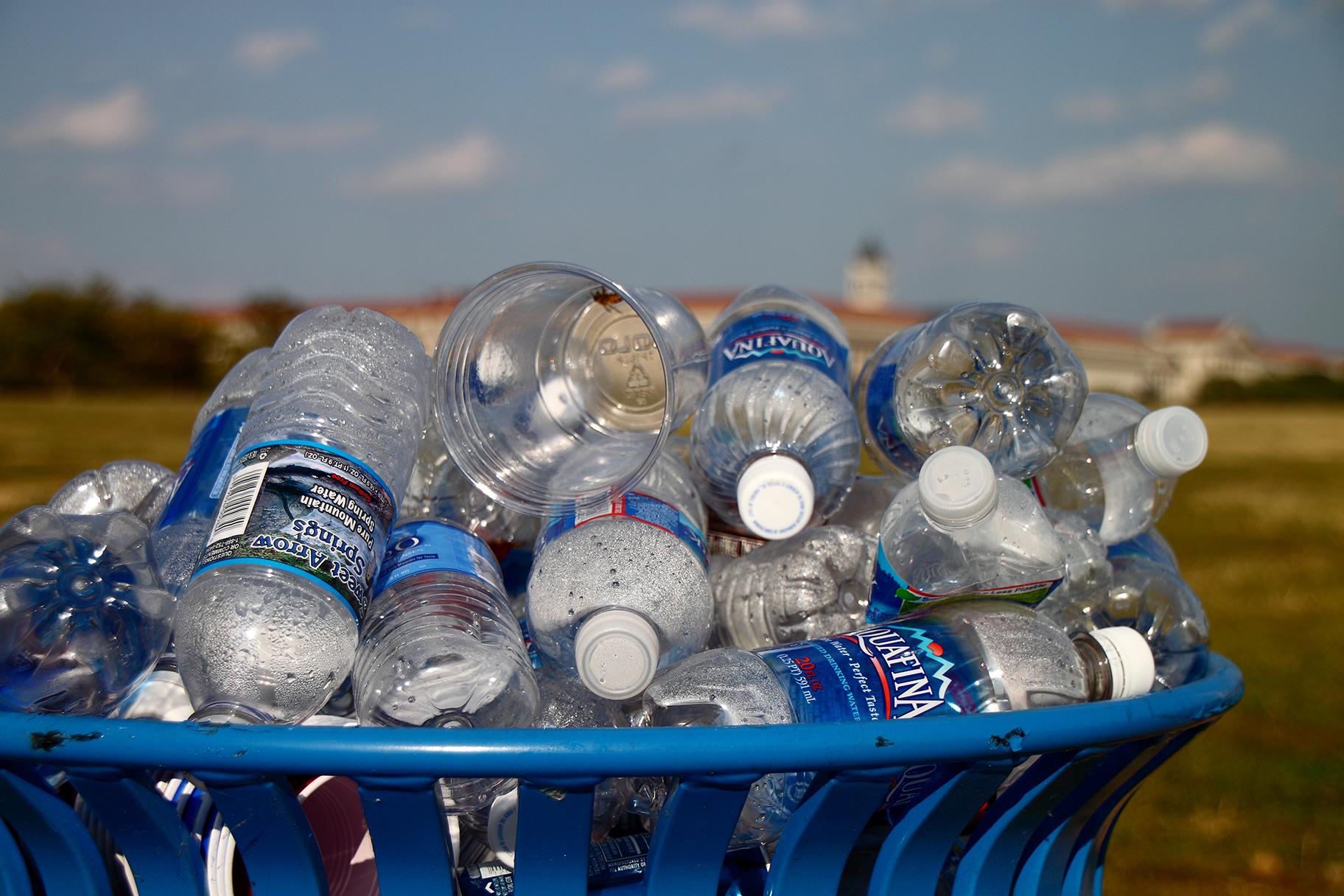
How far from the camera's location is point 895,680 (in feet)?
4.24

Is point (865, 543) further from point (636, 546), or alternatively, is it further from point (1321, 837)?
point (1321, 837)

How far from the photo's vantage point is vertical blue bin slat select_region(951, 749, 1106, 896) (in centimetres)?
121

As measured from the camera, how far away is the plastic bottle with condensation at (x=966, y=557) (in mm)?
1477

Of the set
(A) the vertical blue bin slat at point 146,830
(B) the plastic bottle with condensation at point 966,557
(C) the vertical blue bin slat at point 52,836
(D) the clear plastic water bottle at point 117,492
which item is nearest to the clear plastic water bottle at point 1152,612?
(B) the plastic bottle with condensation at point 966,557

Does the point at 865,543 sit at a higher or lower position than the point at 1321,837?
higher

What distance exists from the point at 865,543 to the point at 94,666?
119 cm

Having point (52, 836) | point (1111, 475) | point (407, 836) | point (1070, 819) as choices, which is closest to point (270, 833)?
point (407, 836)

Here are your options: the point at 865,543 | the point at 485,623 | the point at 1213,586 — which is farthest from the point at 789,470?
the point at 1213,586

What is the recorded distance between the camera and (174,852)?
114 centimetres

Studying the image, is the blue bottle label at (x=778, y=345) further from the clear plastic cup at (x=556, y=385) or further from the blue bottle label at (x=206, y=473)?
the blue bottle label at (x=206, y=473)

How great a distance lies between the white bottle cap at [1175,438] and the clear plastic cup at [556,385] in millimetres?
785

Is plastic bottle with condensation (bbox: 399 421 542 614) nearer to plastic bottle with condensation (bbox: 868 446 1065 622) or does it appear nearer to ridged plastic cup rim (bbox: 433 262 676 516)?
ridged plastic cup rim (bbox: 433 262 676 516)

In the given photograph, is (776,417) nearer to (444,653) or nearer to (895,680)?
(895,680)

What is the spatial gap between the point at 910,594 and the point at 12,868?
1.18m
